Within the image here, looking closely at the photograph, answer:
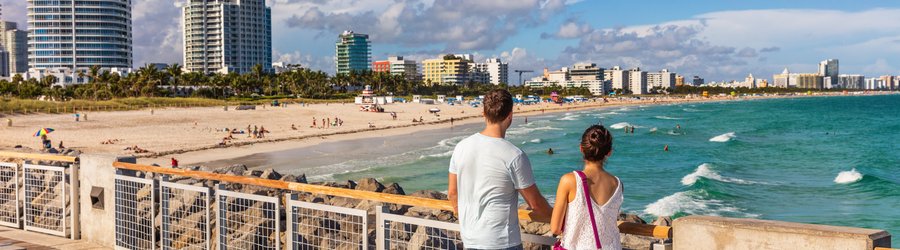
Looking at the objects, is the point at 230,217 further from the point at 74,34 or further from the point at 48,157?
the point at 74,34

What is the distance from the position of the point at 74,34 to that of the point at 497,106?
147685 millimetres

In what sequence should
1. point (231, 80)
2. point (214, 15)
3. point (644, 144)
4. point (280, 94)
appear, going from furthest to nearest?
point (214, 15)
point (280, 94)
point (231, 80)
point (644, 144)

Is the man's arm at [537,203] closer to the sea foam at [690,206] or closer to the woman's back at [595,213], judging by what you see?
the woman's back at [595,213]

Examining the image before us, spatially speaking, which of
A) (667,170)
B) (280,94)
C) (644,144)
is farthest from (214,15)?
(667,170)

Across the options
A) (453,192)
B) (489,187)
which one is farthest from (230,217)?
(489,187)

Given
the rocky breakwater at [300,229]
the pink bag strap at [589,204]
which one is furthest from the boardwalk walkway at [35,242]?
the pink bag strap at [589,204]

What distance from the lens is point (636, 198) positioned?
23.5 meters

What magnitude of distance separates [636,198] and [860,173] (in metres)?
14.1

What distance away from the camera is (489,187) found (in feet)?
12.4

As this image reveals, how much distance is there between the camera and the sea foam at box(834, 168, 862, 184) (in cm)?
2928

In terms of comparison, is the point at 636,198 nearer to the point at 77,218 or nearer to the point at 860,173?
the point at 860,173

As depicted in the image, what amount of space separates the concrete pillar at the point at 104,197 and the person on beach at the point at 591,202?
5.51 metres

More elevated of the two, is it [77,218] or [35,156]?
[35,156]

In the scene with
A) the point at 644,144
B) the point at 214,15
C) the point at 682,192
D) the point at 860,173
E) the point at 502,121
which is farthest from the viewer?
the point at 214,15
